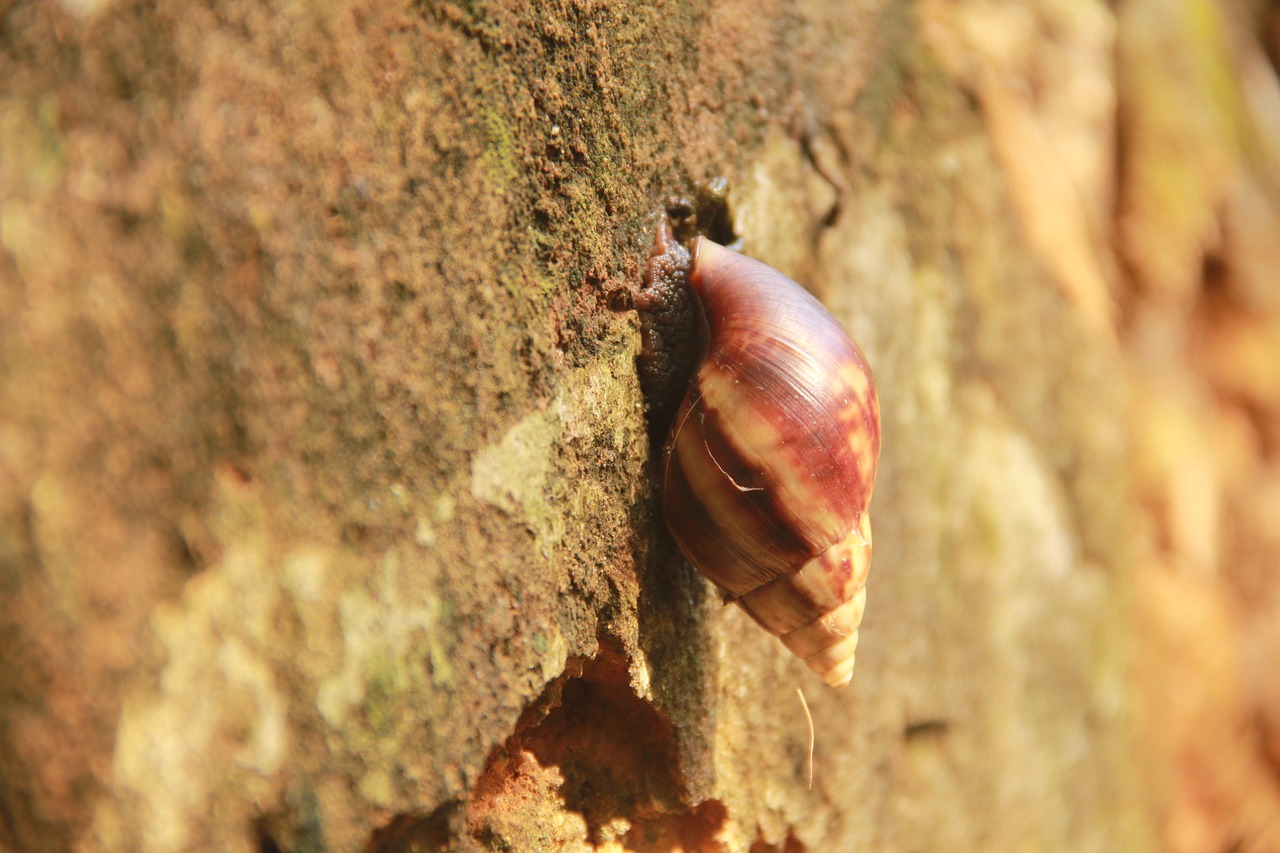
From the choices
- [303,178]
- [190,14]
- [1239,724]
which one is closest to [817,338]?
[303,178]

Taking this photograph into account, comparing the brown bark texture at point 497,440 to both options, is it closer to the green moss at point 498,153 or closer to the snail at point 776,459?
the green moss at point 498,153

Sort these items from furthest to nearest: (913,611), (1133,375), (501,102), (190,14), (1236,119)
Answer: (1236,119) → (1133,375) → (913,611) → (501,102) → (190,14)

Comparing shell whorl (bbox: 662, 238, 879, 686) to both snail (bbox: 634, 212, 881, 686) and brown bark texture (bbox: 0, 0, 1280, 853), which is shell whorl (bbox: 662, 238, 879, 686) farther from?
brown bark texture (bbox: 0, 0, 1280, 853)

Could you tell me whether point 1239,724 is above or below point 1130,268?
below

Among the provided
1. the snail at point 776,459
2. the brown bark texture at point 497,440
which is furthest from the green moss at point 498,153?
the snail at point 776,459

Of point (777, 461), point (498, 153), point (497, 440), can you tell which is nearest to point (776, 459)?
point (777, 461)

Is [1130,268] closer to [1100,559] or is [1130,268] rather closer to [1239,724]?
[1100,559]

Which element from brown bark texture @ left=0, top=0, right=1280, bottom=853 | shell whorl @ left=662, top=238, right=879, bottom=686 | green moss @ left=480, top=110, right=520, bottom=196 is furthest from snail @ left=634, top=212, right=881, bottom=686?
green moss @ left=480, top=110, right=520, bottom=196

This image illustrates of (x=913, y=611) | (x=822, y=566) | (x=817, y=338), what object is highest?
(x=817, y=338)
